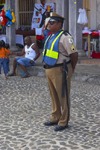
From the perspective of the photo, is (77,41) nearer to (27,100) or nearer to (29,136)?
(27,100)

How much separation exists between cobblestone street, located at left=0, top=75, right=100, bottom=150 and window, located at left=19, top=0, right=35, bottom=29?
905 centimetres

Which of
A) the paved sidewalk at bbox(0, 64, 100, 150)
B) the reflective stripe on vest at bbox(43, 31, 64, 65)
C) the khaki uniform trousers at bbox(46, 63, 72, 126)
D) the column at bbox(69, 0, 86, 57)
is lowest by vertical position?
the paved sidewalk at bbox(0, 64, 100, 150)

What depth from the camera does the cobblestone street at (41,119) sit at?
3.40 metres

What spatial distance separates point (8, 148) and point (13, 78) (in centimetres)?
500

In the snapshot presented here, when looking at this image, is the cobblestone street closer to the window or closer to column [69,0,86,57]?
column [69,0,86,57]

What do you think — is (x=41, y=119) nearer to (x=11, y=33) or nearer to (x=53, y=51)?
(x=53, y=51)

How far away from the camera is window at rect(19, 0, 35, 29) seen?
15.5 m

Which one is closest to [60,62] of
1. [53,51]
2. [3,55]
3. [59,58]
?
[59,58]

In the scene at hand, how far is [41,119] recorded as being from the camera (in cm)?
443

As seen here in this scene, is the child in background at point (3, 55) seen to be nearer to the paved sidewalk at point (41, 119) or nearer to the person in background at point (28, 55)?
the person in background at point (28, 55)

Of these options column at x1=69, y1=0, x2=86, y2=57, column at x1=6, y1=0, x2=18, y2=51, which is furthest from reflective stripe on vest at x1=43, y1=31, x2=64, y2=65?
column at x1=6, y1=0, x2=18, y2=51

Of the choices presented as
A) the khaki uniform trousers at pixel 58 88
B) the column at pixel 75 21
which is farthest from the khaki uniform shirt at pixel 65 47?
the column at pixel 75 21

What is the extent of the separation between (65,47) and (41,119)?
1.28 m

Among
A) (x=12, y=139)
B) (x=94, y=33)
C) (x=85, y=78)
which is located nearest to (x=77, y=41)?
(x=94, y=33)
